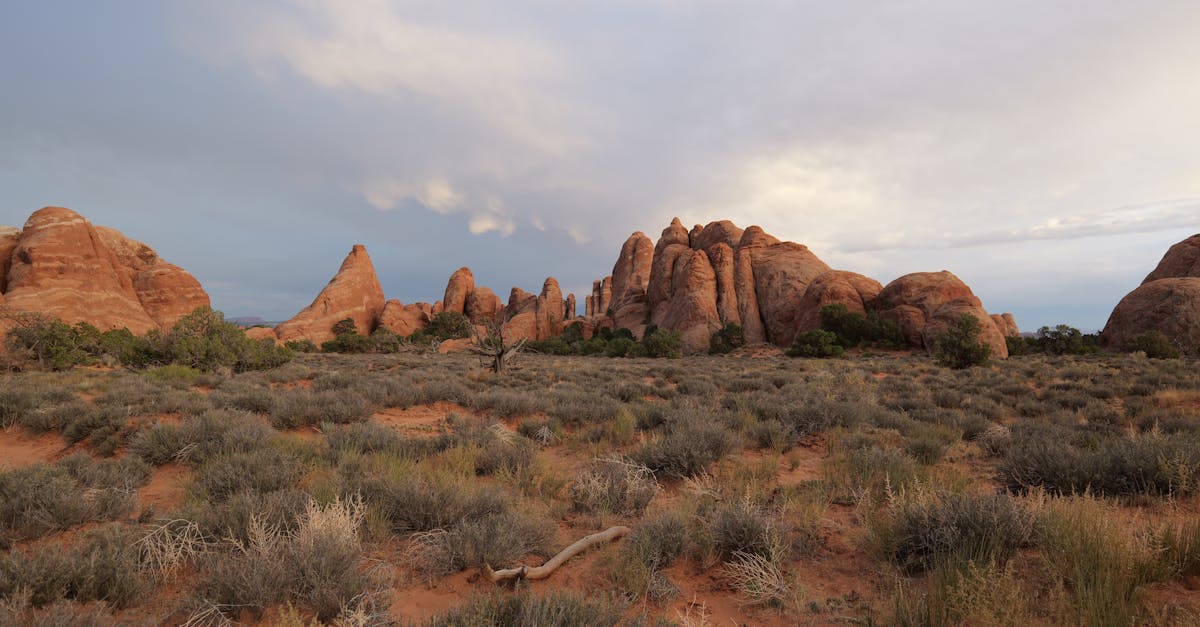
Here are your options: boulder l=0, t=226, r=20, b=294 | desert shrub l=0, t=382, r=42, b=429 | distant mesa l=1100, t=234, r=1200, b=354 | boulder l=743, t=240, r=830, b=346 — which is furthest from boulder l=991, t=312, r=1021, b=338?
boulder l=0, t=226, r=20, b=294

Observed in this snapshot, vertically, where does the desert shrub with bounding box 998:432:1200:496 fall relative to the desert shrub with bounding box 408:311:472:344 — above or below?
below

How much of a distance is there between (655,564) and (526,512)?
143cm

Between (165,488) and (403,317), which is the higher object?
(403,317)

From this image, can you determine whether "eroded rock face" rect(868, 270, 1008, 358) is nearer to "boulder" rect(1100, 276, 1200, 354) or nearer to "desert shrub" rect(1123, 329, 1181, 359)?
"desert shrub" rect(1123, 329, 1181, 359)

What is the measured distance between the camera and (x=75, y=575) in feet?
9.00

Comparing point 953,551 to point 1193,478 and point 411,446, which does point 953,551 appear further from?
point 411,446

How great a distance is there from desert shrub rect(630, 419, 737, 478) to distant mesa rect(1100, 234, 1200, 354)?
38.9m

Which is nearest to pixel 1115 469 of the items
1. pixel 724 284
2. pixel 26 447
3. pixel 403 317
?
pixel 26 447

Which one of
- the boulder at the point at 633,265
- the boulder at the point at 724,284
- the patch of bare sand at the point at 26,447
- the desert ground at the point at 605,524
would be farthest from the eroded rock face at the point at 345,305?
the desert ground at the point at 605,524

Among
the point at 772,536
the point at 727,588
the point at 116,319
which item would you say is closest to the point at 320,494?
the point at 727,588

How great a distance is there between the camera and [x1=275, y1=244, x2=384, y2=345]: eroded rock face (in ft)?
169

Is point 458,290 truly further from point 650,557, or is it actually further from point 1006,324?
point 1006,324

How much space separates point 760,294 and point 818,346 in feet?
56.8

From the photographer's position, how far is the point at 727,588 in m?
3.09
